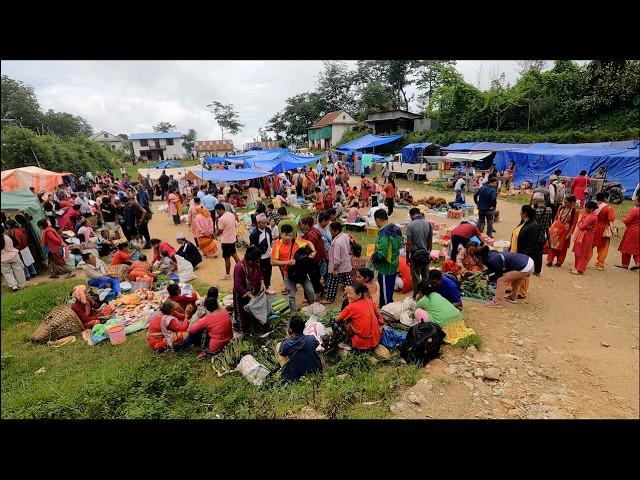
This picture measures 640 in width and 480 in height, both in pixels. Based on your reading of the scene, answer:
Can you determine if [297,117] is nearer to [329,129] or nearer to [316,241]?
[329,129]

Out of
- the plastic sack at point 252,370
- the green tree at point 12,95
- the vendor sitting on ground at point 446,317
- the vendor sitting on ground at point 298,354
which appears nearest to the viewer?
the green tree at point 12,95

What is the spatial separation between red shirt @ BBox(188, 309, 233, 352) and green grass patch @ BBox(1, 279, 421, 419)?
1.01ft

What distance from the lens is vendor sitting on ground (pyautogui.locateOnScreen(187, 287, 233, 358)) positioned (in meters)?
4.91

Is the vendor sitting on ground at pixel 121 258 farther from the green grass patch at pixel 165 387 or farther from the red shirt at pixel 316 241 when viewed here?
the red shirt at pixel 316 241

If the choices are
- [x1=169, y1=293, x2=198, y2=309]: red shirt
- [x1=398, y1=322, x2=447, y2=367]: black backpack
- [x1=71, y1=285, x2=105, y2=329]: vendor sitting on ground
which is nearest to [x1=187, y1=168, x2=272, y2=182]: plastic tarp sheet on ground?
[x1=71, y1=285, x2=105, y2=329]: vendor sitting on ground

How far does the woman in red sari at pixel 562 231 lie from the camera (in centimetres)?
641

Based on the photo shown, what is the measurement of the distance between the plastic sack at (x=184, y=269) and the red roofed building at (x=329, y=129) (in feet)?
79.3

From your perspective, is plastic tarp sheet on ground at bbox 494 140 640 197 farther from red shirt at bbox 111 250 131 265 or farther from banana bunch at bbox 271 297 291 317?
red shirt at bbox 111 250 131 265

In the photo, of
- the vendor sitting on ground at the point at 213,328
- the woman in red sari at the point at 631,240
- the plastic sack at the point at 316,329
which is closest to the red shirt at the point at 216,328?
the vendor sitting on ground at the point at 213,328

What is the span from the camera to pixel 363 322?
4.30 metres

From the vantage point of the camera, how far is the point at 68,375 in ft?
15.6
